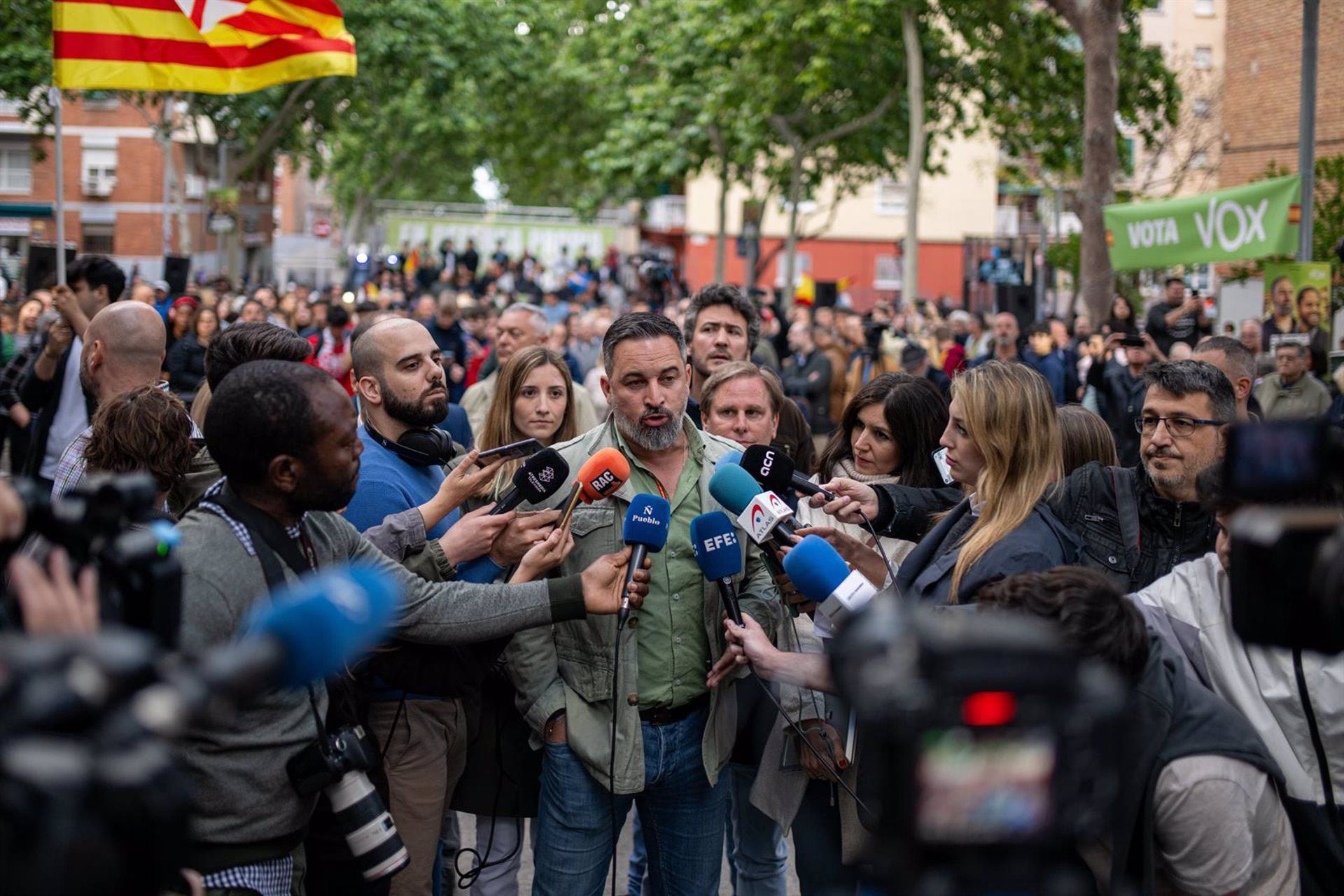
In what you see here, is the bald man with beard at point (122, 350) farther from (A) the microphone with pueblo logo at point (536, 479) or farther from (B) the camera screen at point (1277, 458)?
(B) the camera screen at point (1277, 458)

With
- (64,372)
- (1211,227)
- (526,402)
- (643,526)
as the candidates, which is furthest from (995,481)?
(1211,227)

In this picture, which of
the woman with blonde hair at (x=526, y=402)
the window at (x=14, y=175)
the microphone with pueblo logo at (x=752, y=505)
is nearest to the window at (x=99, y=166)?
the window at (x=14, y=175)

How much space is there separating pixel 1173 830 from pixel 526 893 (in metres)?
3.52

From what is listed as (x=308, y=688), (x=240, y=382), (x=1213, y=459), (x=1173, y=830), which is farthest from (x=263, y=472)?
(x=1213, y=459)

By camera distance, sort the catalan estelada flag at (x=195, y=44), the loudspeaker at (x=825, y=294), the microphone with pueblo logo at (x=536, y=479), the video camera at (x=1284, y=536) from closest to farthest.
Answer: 1. the video camera at (x=1284, y=536)
2. the microphone with pueblo logo at (x=536, y=479)
3. the catalan estelada flag at (x=195, y=44)
4. the loudspeaker at (x=825, y=294)

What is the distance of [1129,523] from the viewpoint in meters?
4.06

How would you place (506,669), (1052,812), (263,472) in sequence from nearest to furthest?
(1052,812)
(263,472)
(506,669)

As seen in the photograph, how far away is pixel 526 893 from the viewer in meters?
5.55

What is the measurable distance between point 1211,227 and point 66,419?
920 centimetres

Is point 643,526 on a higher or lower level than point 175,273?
lower

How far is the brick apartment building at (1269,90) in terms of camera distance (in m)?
24.7

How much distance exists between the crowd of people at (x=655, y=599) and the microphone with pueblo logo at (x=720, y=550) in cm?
13

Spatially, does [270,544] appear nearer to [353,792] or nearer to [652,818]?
[353,792]

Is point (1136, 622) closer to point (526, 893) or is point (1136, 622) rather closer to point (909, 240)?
point (526, 893)
